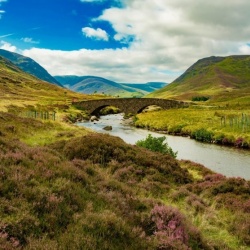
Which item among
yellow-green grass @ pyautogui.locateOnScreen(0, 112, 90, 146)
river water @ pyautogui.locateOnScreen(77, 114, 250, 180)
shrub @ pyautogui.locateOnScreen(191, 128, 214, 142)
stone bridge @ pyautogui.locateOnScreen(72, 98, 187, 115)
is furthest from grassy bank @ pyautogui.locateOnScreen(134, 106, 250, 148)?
stone bridge @ pyautogui.locateOnScreen(72, 98, 187, 115)

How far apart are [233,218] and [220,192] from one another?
3641 mm

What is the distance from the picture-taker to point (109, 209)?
10.1 metres

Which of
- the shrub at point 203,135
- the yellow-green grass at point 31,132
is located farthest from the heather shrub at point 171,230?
the shrub at point 203,135

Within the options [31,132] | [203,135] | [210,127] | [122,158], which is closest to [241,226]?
[122,158]

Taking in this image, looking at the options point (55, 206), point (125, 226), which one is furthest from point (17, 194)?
point (125, 226)

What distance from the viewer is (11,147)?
14.2 m

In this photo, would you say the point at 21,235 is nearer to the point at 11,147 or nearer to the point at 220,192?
the point at 11,147

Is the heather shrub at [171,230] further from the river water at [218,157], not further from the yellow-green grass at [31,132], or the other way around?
the river water at [218,157]

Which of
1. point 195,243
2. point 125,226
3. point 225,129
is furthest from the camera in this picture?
point 225,129

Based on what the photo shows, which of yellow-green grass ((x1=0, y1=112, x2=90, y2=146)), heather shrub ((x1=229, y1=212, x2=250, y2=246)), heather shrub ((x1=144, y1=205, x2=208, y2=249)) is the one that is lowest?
heather shrub ((x1=229, y1=212, x2=250, y2=246))

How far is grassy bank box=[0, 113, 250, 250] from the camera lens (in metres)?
7.98

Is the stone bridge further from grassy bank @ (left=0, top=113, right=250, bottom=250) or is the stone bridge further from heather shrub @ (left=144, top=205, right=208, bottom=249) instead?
heather shrub @ (left=144, top=205, right=208, bottom=249)

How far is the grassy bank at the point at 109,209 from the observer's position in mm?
7984

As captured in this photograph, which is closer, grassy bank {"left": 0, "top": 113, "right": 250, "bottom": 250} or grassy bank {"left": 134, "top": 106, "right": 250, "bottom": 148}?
grassy bank {"left": 0, "top": 113, "right": 250, "bottom": 250}
